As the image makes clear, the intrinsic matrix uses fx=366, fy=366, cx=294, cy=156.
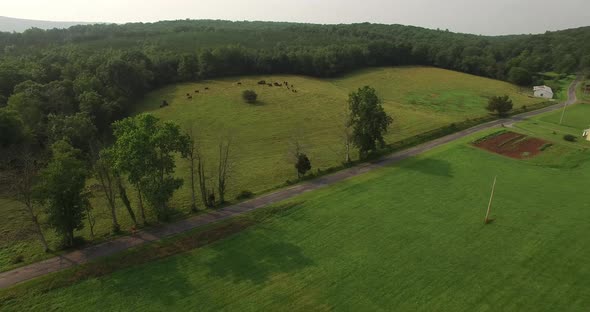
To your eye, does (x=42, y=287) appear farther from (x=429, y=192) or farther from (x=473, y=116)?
(x=473, y=116)

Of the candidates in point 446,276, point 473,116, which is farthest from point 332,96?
point 446,276

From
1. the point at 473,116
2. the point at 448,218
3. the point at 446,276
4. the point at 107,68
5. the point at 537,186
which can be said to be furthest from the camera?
the point at 107,68

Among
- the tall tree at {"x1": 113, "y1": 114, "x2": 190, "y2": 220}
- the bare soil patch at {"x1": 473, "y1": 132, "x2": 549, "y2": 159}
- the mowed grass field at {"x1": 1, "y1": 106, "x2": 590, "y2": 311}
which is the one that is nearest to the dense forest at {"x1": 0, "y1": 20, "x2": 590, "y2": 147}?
the tall tree at {"x1": 113, "y1": 114, "x2": 190, "y2": 220}

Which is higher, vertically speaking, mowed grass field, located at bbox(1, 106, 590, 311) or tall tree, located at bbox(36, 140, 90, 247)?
tall tree, located at bbox(36, 140, 90, 247)

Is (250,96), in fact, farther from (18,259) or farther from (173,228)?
(18,259)

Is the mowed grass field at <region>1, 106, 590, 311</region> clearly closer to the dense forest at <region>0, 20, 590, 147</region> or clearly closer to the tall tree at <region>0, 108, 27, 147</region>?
the tall tree at <region>0, 108, 27, 147</region>

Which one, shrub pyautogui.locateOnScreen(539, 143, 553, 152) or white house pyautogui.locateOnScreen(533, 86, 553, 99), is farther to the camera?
white house pyautogui.locateOnScreen(533, 86, 553, 99)

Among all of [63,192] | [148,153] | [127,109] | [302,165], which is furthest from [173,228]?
[127,109]
